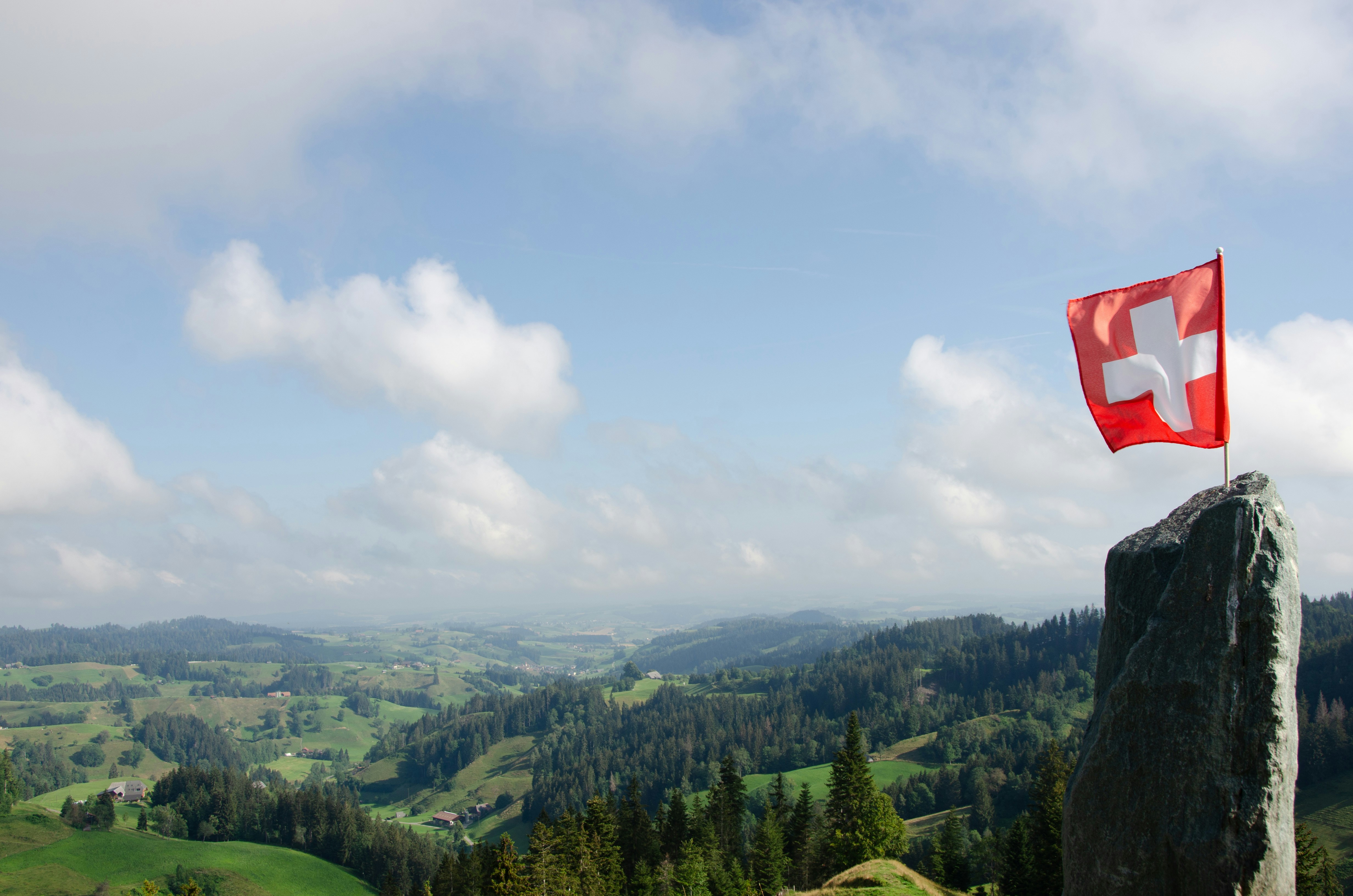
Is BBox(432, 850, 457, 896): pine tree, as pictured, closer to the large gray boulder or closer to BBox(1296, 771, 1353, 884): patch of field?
the large gray boulder

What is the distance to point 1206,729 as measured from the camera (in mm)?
15305

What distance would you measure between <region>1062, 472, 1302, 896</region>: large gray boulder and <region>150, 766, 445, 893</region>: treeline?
151 metres

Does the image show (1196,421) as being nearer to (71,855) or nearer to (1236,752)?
(1236,752)

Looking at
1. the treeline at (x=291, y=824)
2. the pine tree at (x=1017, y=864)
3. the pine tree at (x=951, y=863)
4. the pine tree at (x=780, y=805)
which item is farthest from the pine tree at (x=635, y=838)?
the treeline at (x=291, y=824)

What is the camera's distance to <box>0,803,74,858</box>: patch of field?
129375 mm

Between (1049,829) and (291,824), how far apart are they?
160 metres

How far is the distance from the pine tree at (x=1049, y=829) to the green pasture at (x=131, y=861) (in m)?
122

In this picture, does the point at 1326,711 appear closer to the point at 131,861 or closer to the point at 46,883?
the point at 131,861

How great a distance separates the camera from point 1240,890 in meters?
14.5

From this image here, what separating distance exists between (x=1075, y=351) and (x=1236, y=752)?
985 cm

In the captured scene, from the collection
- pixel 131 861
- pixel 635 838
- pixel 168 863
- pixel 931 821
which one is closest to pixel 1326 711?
pixel 931 821

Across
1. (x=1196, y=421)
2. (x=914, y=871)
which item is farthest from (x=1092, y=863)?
(x=914, y=871)

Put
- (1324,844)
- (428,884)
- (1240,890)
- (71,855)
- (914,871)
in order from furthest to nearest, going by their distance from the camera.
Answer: (71,855) < (1324,844) < (428,884) < (914,871) < (1240,890)

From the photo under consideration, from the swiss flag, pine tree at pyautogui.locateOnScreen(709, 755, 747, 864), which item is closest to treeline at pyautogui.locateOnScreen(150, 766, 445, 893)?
pine tree at pyautogui.locateOnScreen(709, 755, 747, 864)
